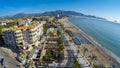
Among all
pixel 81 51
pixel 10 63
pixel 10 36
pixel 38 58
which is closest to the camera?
pixel 10 63

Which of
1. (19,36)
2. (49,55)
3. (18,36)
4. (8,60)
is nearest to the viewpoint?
(8,60)

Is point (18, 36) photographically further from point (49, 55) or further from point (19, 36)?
point (49, 55)

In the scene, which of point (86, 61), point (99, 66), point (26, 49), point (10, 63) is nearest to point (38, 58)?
point (26, 49)

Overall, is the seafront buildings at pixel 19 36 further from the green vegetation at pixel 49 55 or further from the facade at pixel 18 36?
the green vegetation at pixel 49 55

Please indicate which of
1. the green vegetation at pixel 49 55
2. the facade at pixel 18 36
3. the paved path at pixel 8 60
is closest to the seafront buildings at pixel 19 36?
the facade at pixel 18 36

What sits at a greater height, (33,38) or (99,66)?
(33,38)

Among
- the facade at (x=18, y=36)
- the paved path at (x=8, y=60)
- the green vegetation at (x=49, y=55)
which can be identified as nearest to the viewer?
the paved path at (x=8, y=60)

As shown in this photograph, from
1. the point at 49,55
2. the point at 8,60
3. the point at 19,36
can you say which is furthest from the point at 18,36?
the point at 49,55

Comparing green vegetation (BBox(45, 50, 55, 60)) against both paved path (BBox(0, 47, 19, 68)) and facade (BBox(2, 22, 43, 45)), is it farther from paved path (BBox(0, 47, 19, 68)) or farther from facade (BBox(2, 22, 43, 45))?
paved path (BBox(0, 47, 19, 68))

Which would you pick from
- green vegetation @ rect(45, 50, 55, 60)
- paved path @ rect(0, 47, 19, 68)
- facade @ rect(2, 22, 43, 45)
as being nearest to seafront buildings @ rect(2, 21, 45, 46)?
facade @ rect(2, 22, 43, 45)

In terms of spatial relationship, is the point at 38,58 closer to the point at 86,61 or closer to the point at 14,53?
the point at 14,53

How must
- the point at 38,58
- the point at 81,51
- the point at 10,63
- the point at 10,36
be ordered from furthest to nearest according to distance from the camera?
the point at 81,51 → the point at 10,36 → the point at 38,58 → the point at 10,63
